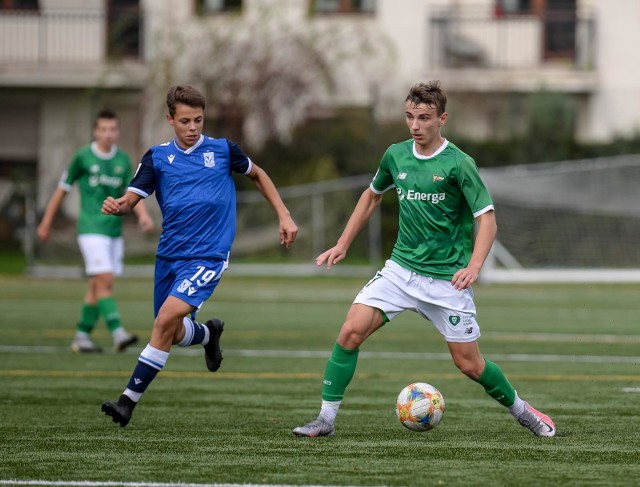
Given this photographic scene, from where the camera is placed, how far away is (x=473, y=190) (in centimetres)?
732

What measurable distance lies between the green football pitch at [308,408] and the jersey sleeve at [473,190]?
129 cm

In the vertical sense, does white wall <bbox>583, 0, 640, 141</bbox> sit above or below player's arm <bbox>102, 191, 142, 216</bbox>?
above

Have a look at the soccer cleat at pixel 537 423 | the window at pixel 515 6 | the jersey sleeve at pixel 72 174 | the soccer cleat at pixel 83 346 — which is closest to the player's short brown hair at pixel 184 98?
the soccer cleat at pixel 537 423

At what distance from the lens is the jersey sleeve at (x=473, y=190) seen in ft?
23.9

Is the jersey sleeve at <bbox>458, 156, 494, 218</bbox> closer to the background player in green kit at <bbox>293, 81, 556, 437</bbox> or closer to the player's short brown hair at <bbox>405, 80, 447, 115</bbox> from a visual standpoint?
the background player in green kit at <bbox>293, 81, 556, 437</bbox>

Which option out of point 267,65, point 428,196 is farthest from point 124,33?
point 428,196

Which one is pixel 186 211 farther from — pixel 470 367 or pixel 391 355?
pixel 391 355

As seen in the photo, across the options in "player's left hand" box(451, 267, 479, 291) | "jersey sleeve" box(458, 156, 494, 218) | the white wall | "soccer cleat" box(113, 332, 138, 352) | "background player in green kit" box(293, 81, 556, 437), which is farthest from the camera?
the white wall

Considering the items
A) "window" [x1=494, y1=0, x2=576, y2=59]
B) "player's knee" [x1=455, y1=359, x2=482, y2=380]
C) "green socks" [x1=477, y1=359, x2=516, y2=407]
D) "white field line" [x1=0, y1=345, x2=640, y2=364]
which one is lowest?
"white field line" [x1=0, y1=345, x2=640, y2=364]

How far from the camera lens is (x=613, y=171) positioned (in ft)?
81.1

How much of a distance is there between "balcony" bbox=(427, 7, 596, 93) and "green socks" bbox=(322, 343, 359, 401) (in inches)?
912

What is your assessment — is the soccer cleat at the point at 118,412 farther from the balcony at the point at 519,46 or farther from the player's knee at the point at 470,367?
the balcony at the point at 519,46

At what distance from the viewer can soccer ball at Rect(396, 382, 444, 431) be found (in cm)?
745

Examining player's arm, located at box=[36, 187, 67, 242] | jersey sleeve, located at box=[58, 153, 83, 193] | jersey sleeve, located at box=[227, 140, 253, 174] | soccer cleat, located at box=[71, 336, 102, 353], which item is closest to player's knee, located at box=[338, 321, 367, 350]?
jersey sleeve, located at box=[227, 140, 253, 174]
